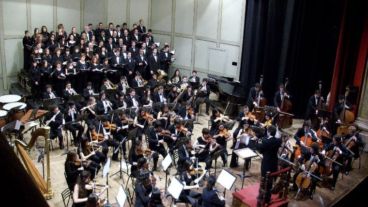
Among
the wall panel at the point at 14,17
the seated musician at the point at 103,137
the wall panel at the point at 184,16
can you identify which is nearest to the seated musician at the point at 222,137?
the seated musician at the point at 103,137

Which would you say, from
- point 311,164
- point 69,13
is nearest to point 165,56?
point 69,13

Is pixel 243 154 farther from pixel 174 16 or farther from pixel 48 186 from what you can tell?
pixel 174 16

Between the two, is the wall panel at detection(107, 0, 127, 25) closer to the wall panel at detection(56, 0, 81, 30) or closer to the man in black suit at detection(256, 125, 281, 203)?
the wall panel at detection(56, 0, 81, 30)

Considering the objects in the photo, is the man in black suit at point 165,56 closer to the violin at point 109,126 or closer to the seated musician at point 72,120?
the seated musician at point 72,120

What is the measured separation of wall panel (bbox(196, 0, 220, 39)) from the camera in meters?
18.3

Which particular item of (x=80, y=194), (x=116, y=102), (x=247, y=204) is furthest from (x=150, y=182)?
(x=116, y=102)

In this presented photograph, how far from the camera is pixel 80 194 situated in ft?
25.3

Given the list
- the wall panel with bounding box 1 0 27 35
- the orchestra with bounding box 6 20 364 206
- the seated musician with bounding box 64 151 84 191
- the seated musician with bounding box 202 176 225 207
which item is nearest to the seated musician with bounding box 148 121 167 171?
the orchestra with bounding box 6 20 364 206

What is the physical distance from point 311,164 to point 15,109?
794 centimetres

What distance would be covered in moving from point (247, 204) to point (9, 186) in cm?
855

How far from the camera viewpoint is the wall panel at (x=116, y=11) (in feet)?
64.1

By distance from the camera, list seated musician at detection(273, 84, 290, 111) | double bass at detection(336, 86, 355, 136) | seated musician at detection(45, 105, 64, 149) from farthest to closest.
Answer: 1. seated musician at detection(273, 84, 290, 111)
2. double bass at detection(336, 86, 355, 136)
3. seated musician at detection(45, 105, 64, 149)

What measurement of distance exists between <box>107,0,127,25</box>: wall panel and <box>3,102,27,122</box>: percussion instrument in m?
9.07

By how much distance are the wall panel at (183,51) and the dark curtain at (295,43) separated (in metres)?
3.76
